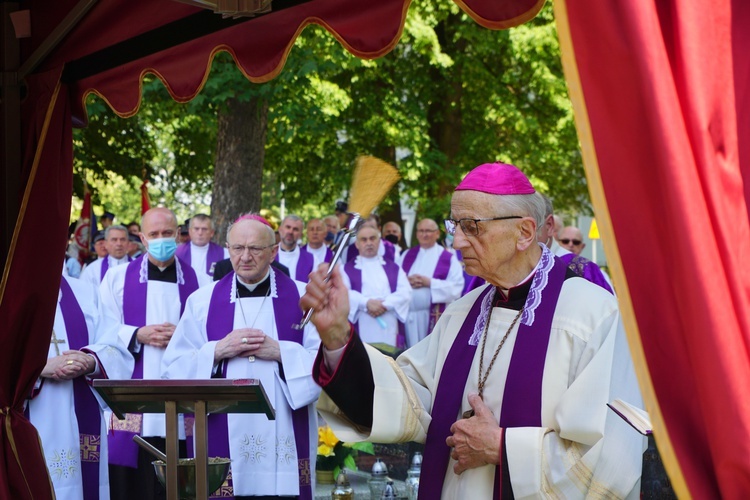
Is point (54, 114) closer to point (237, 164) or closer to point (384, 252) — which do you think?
point (384, 252)

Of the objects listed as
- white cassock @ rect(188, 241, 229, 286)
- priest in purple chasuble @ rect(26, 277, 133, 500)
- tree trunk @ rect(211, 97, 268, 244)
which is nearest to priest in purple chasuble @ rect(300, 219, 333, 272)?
tree trunk @ rect(211, 97, 268, 244)

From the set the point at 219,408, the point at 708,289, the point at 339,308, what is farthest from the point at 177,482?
the point at 708,289

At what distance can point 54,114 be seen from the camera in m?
5.36

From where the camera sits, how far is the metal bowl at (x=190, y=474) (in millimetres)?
4535

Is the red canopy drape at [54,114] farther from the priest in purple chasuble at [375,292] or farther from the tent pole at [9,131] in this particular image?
the priest in purple chasuble at [375,292]

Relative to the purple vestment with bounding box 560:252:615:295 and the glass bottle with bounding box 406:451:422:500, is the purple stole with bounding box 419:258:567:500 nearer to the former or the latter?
the purple vestment with bounding box 560:252:615:295

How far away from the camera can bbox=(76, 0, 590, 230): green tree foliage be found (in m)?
21.9

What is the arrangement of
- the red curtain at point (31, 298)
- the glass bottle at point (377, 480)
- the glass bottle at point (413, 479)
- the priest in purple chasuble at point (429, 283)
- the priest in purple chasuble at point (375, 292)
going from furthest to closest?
the priest in purple chasuble at point (429, 283) < the priest in purple chasuble at point (375, 292) < the glass bottle at point (377, 480) < the glass bottle at point (413, 479) < the red curtain at point (31, 298)

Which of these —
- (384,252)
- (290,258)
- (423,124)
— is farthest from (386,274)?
(423,124)

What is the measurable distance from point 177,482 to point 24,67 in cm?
257

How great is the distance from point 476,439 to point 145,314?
4.43 metres

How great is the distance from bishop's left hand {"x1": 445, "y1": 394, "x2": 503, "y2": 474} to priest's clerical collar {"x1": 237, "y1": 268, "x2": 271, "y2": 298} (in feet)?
9.23

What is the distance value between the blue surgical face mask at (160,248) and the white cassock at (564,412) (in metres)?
4.06

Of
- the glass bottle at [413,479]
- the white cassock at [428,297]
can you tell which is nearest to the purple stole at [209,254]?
the white cassock at [428,297]
